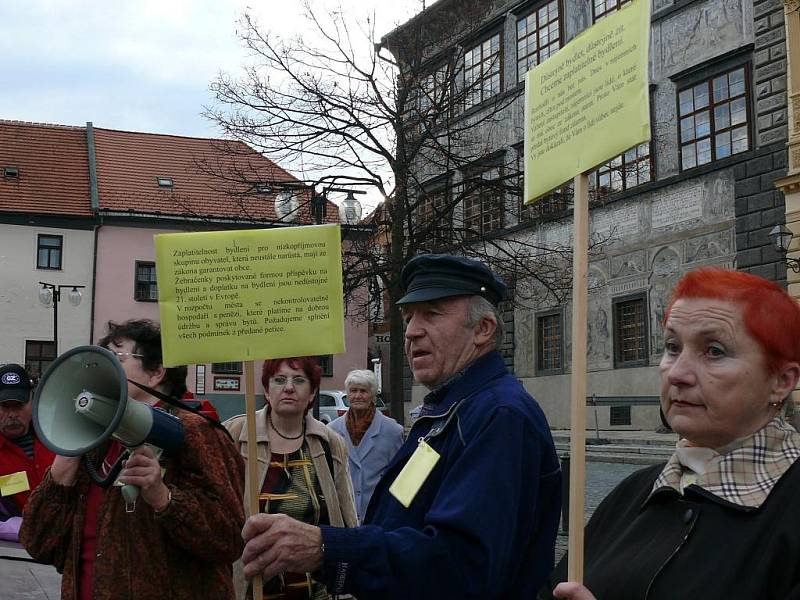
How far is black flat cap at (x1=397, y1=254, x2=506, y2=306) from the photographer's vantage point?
2.95 meters

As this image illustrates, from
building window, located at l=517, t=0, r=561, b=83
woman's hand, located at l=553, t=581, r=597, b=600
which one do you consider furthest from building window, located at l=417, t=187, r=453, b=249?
woman's hand, located at l=553, t=581, r=597, b=600

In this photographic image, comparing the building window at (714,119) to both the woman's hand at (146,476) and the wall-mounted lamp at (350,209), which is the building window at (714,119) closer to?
the wall-mounted lamp at (350,209)

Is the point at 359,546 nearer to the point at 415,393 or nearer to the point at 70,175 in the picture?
the point at 415,393

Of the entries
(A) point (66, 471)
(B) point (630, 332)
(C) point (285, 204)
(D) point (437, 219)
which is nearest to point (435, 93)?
(D) point (437, 219)

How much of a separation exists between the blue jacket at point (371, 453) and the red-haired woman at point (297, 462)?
5.52 ft

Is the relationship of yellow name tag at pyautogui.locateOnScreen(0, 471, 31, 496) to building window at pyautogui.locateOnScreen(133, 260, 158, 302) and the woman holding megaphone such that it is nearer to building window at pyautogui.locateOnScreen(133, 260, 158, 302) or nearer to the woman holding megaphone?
the woman holding megaphone

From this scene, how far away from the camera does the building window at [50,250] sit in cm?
3610

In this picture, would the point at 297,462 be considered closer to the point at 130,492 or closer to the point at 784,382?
the point at 130,492

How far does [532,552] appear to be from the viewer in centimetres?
267

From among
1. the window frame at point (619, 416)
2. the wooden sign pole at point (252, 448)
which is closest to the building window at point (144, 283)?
the window frame at point (619, 416)

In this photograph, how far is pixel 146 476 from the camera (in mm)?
3078

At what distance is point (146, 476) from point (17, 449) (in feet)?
9.85

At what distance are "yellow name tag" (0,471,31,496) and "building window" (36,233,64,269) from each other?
3241cm

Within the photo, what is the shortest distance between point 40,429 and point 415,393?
28.1m
